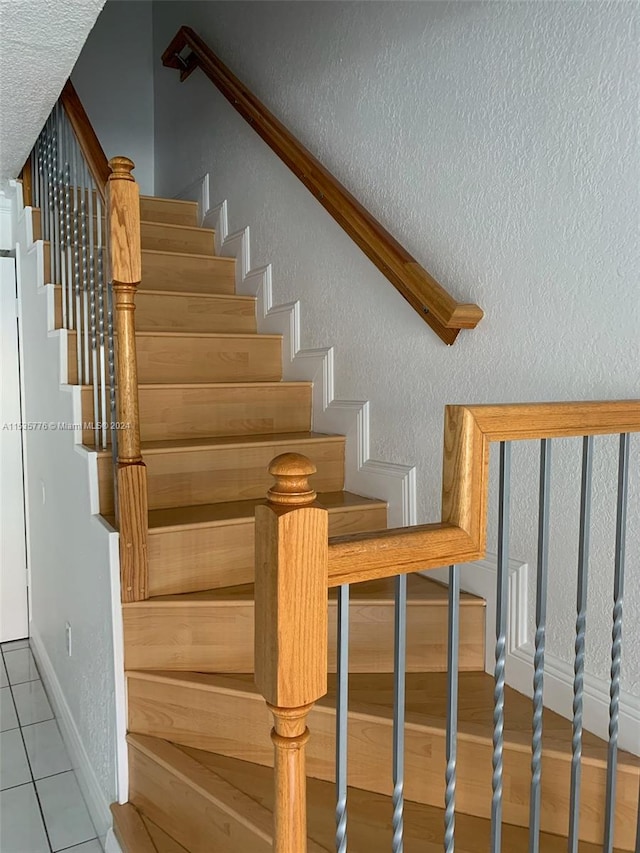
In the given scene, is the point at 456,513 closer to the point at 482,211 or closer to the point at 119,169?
the point at 482,211

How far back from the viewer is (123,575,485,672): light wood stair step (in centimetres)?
185

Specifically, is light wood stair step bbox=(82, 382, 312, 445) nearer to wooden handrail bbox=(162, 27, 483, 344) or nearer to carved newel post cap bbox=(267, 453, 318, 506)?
wooden handrail bbox=(162, 27, 483, 344)

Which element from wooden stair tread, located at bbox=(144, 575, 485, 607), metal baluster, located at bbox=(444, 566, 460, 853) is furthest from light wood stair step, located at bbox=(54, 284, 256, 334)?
metal baluster, located at bbox=(444, 566, 460, 853)

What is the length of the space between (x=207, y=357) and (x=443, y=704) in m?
1.65

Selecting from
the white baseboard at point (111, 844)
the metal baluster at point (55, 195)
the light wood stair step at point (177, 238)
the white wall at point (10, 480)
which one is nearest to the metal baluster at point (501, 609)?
the white baseboard at point (111, 844)

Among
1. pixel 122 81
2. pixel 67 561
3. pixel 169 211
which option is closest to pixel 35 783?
pixel 67 561

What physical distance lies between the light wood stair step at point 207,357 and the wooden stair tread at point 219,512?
65 centimetres

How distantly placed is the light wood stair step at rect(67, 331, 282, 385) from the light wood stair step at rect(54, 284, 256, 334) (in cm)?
17

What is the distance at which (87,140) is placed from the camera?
206cm

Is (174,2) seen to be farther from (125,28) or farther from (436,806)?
(436,806)

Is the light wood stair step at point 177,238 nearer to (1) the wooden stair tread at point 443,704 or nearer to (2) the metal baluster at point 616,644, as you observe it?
(1) the wooden stair tread at point 443,704

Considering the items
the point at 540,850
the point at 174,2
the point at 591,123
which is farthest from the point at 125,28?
the point at 540,850

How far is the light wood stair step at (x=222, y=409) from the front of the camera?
2451mm

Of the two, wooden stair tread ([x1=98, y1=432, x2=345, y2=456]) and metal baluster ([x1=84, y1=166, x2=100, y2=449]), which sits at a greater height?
metal baluster ([x1=84, y1=166, x2=100, y2=449])
